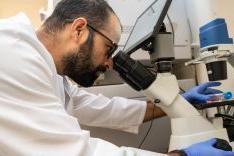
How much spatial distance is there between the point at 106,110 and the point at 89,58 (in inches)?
13.0

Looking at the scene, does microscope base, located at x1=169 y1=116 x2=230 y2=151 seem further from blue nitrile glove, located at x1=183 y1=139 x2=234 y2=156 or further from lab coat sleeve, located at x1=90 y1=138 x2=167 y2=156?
lab coat sleeve, located at x1=90 y1=138 x2=167 y2=156

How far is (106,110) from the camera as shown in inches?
54.7

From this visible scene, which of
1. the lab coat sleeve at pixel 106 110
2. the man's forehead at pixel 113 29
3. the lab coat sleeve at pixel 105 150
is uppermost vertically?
the man's forehead at pixel 113 29

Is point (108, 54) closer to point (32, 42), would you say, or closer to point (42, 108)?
point (32, 42)

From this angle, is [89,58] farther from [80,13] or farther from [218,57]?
[218,57]

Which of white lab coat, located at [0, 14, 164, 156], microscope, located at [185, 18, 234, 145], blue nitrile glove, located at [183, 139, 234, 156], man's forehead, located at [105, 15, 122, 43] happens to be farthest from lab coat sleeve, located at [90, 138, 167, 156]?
man's forehead, located at [105, 15, 122, 43]

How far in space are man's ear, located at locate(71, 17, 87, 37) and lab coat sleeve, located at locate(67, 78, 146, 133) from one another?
0.35 meters

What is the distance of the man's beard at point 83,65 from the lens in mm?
1134

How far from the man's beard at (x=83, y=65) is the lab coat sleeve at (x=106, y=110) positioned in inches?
6.3

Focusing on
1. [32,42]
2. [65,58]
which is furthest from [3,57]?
[65,58]

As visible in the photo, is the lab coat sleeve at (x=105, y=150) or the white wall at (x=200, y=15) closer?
the lab coat sleeve at (x=105, y=150)

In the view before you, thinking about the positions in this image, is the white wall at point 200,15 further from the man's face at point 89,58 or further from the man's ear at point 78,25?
the man's ear at point 78,25

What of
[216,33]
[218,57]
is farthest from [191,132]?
[216,33]

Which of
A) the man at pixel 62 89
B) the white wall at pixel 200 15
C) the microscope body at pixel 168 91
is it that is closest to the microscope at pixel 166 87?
the microscope body at pixel 168 91
